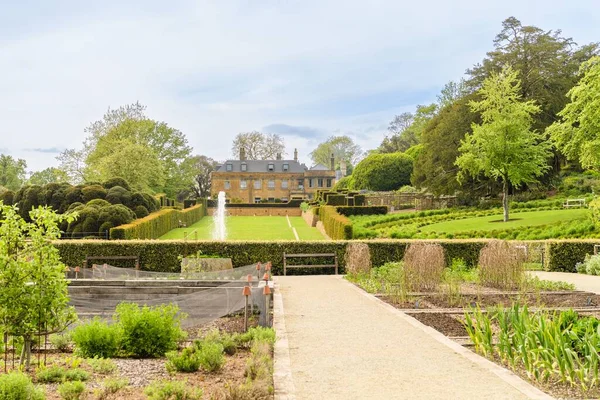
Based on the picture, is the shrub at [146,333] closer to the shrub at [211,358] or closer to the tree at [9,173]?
the shrub at [211,358]

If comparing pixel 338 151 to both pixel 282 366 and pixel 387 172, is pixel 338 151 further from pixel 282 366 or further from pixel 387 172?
pixel 282 366

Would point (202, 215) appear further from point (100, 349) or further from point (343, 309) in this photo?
point (100, 349)

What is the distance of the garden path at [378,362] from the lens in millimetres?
5828

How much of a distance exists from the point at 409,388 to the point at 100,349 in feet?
12.9

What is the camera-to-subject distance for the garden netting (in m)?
9.84

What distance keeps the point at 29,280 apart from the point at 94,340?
1.32m

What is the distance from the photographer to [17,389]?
4.90 m

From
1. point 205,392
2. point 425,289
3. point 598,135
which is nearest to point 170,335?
point 205,392

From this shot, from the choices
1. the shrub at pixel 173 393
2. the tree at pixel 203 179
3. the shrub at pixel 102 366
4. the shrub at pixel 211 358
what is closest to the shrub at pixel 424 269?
the shrub at pixel 211 358

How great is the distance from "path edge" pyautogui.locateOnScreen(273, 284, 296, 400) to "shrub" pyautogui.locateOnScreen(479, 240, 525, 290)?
6.21 metres

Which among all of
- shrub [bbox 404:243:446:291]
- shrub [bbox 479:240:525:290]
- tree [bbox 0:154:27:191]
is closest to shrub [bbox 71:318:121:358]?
shrub [bbox 404:243:446:291]

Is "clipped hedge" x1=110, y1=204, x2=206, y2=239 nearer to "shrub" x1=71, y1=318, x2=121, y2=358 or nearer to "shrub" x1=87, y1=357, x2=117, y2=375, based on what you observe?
"shrub" x1=71, y1=318, x2=121, y2=358

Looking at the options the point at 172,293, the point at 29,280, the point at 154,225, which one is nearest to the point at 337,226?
the point at 154,225

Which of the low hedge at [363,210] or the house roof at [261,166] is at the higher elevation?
the house roof at [261,166]
